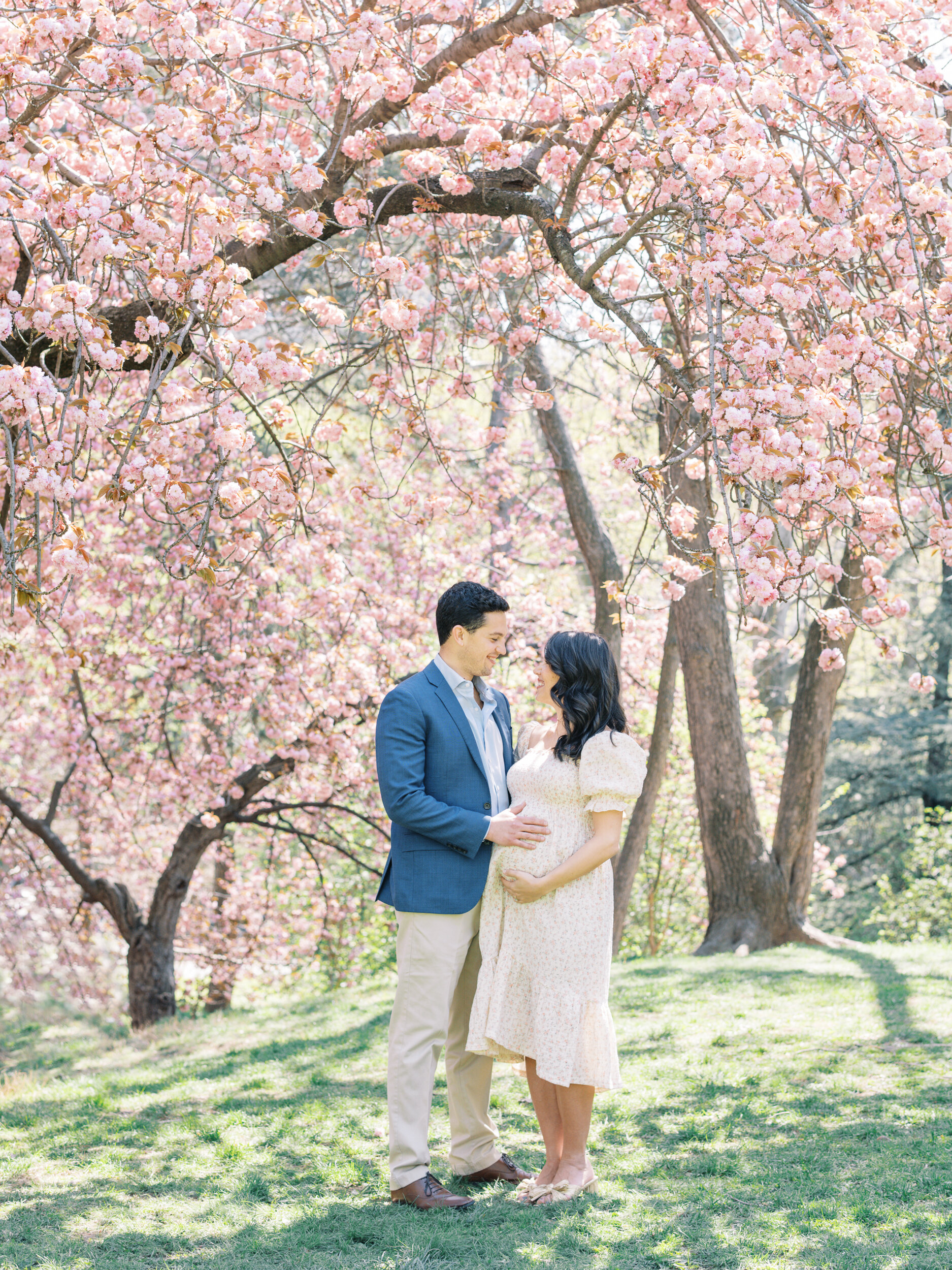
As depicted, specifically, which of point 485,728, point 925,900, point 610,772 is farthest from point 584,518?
point 925,900

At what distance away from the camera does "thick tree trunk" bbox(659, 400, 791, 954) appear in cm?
810

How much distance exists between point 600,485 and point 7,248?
1081 cm

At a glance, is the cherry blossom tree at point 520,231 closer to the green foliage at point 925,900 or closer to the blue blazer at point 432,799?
the blue blazer at point 432,799

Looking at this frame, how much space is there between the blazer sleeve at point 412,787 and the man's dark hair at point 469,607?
0.84ft

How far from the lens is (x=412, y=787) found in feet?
10.1

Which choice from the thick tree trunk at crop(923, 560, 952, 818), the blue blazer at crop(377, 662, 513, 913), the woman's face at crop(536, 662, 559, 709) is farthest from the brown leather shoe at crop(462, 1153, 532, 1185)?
the thick tree trunk at crop(923, 560, 952, 818)

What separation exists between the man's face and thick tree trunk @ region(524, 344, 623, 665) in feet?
15.8

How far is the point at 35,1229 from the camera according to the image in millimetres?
3031

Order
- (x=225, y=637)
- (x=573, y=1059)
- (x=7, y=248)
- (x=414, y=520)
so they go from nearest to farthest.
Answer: (x=573, y=1059), (x=7, y=248), (x=414, y=520), (x=225, y=637)

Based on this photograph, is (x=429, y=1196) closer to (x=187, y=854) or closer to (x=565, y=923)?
(x=565, y=923)

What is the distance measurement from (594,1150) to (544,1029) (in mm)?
969

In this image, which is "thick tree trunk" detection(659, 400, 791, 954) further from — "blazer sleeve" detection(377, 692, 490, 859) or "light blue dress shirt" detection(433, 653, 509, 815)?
"blazer sleeve" detection(377, 692, 490, 859)

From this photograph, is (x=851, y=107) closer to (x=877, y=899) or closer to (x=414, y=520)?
(x=414, y=520)

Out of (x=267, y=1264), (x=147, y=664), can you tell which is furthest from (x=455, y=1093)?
(x=147, y=664)
